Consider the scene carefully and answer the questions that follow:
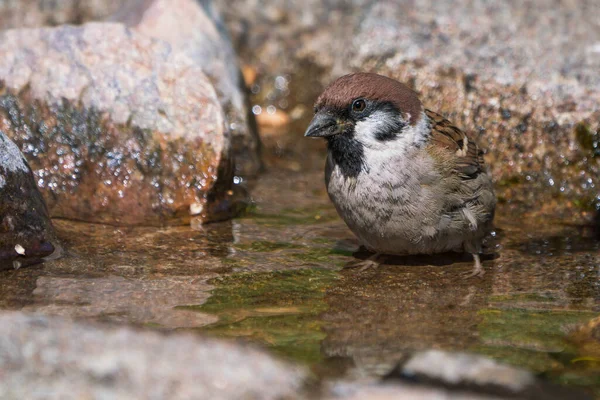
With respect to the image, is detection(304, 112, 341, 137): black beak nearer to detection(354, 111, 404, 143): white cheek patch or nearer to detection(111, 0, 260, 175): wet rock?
detection(354, 111, 404, 143): white cheek patch

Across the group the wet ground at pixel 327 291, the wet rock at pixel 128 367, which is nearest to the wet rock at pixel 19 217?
the wet ground at pixel 327 291

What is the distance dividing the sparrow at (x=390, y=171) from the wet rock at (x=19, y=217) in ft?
5.17

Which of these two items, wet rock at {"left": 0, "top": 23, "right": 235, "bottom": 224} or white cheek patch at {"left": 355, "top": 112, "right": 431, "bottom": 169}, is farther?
wet rock at {"left": 0, "top": 23, "right": 235, "bottom": 224}

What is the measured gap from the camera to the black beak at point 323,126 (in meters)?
4.64

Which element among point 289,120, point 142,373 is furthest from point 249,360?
point 289,120

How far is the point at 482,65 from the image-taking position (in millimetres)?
6426

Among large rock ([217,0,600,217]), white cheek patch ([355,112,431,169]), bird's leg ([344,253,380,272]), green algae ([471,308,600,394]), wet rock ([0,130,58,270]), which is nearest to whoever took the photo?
green algae ([471,308,600,394])

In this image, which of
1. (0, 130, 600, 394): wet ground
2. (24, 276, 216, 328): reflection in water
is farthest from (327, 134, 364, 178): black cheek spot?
(24, 276, 216, 328): reflection in water

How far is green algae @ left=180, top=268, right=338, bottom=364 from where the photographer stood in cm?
371

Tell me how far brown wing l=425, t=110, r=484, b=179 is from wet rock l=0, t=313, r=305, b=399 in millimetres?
2181

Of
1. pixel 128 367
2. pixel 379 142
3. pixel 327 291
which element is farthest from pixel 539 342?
pixel 128 367

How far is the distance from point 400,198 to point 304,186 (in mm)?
1945

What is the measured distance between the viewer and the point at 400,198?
462cm

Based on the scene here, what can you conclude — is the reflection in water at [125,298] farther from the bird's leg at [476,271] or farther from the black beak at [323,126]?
the bird's leg at [476,271]
